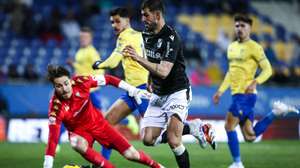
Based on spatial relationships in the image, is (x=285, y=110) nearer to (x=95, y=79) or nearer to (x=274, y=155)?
(x=274, y=155)

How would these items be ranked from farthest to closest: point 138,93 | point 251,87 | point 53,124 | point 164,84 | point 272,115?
point 272,115, point 251,87, point 138,93, point 164,84, point 53,124

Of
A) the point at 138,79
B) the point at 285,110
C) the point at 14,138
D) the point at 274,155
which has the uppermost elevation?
the point at 138,79

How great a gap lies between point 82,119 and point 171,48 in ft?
4.99

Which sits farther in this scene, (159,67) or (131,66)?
(131,66)

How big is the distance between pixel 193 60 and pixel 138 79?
11.7m

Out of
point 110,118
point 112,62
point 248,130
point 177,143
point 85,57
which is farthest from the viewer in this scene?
point 85,57

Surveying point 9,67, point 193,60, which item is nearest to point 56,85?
point 9,67

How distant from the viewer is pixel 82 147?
884 centimetres

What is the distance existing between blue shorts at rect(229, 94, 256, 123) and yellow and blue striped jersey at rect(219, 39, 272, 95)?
12 centimetres

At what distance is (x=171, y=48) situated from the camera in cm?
874

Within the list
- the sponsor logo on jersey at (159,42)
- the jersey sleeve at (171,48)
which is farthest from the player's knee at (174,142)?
the sponsor logo on jersey at (159,42)

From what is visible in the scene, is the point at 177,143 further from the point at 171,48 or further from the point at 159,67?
the point at 171,48

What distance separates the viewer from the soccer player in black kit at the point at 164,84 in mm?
8750

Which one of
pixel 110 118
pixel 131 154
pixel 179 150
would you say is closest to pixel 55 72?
pixel 131 154
